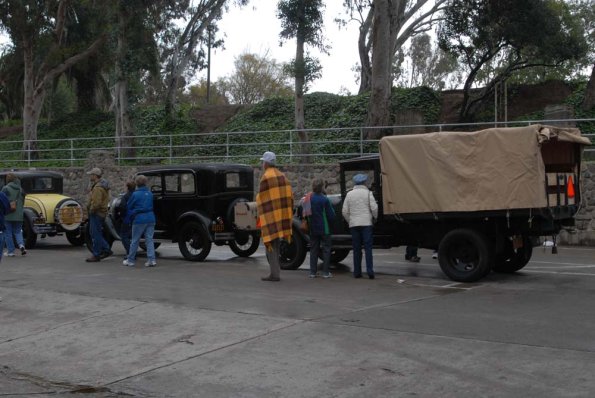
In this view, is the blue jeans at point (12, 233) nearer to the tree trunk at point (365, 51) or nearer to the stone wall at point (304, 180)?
the stone wall at point (304, 180)

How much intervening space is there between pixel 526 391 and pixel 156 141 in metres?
32.3

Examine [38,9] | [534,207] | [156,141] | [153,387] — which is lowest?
[153,387]

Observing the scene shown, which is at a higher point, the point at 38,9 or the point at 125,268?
the point at 38,9

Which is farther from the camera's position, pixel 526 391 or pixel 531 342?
pixel 531 342

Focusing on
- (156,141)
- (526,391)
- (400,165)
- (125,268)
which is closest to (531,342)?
(526,391)

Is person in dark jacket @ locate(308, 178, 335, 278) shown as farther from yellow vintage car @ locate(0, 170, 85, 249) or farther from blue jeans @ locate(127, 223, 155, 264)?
yellow vintage car @ locate(0, 170, 85, 249)

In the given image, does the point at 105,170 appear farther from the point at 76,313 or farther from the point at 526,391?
the point at 526,391

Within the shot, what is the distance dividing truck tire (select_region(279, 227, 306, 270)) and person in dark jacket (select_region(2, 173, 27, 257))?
20.5 ft

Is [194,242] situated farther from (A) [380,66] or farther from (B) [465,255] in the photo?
(A) [380,66]

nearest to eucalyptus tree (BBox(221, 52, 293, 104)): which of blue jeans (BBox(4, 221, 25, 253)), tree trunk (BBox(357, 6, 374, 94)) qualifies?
tree trunk (BBox(357, 6, 374, 94))

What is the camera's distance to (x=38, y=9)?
33.8m

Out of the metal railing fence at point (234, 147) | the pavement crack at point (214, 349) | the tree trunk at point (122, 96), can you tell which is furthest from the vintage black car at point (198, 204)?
the tree trunk at point (122, 96)

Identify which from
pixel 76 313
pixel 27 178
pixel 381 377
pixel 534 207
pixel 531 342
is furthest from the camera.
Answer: pixel 27 178

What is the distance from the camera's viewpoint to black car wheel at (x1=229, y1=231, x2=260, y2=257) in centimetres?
1498
